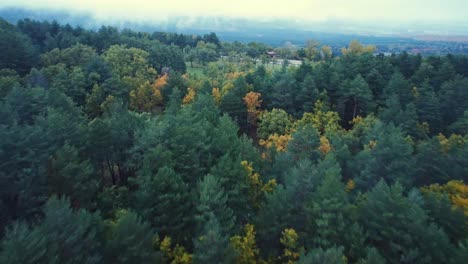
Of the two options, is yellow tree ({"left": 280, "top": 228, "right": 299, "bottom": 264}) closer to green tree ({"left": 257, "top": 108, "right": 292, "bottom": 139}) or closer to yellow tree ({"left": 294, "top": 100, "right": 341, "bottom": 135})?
green tree ({"left": 257, "top": 108, "right": 292, "bottom": 139})

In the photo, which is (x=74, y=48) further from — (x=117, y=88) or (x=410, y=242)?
(x=410, y=242)

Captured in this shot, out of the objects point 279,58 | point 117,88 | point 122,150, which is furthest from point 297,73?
point 279,58

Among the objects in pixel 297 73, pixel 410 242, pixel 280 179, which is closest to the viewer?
pixel 410 242

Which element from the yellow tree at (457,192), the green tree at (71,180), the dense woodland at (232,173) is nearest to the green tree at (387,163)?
the dense woodland at (232,173)

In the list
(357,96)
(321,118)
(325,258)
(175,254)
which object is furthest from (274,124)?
(325,258)

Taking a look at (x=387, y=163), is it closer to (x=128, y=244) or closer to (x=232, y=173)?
(x=232, y=173)
